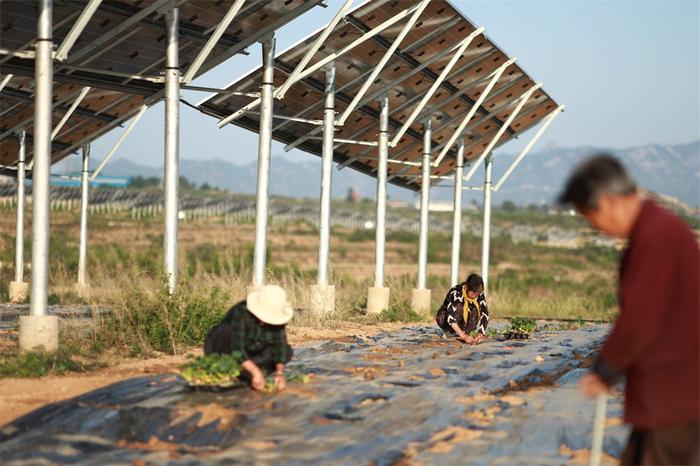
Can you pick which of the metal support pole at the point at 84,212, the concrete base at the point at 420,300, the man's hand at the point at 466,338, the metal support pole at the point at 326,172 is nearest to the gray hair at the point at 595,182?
the man's hand at the point at 466,338

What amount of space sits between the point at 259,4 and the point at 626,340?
12.9 meters

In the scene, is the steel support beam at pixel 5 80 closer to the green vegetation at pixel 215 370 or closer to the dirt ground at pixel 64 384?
the dirt ground at pixel 64 384

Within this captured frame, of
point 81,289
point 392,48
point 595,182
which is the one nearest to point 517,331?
point 392,48

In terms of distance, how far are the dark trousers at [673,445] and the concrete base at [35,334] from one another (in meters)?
8.09

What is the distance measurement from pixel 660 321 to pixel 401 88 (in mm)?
18788

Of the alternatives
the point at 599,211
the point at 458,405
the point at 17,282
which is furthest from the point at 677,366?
the point at 17,282

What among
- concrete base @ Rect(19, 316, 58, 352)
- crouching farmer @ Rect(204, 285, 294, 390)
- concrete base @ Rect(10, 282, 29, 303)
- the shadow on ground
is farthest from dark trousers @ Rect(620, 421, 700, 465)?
concrete base @ Rect(10, 282, 29, 303)

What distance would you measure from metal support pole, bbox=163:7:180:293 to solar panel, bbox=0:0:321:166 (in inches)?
16.8

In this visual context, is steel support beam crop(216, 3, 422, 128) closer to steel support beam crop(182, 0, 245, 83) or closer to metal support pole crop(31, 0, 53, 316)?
steel support beam crop(182, 0, 245, 83)

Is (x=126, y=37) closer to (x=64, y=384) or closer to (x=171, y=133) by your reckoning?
(x=171, y=133)

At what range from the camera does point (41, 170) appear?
11836 mm

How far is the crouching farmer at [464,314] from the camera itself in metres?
15.1

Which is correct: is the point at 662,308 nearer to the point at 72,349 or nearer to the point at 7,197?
the point at 72,349

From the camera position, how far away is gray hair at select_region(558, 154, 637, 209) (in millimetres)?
4953
